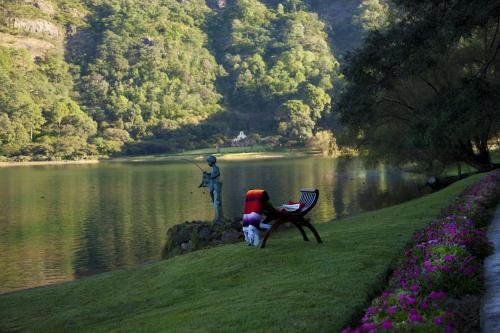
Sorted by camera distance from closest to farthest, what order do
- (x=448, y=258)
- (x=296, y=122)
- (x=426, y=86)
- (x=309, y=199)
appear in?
1. (x=448, y=258)
2. (x=309, y=199)
3. (x=426, y=86)
4. (x=296, y=122)

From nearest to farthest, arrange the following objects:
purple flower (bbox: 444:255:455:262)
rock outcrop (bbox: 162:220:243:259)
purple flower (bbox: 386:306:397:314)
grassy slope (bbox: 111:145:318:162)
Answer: purple flower (bbox: 386:306:397:314) < purple flower (bbox: 444:255:455:262) < rock outcrop (bbox: 162:220:243:259) < grassy slope (bbox: 111:145:318:162)

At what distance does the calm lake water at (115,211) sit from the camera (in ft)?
80.7

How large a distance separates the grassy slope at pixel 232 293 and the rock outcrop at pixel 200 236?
590 centimetres

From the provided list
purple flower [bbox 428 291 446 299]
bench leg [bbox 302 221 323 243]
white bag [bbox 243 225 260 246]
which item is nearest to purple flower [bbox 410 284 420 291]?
purple flower [bbox 428 291 446 299]

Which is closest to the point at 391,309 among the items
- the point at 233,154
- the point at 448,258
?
the point at 448,258

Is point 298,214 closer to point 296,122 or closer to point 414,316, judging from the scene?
point 414,316

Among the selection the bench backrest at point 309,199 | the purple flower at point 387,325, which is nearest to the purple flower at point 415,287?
the purple flower at point 387,325

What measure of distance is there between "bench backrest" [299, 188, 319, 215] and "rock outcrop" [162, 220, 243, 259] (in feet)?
27.0

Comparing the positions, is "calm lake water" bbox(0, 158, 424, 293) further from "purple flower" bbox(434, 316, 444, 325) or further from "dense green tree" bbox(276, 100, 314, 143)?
"dense green tree" bbox(276, 100, 314, 143)

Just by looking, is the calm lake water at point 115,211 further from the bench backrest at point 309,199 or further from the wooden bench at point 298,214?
the bench backrest at point 309,199

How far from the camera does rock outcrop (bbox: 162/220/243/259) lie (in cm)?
2006

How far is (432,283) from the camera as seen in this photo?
6.48 m

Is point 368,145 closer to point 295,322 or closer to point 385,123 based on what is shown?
point 385,123

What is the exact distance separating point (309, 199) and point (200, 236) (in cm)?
953
